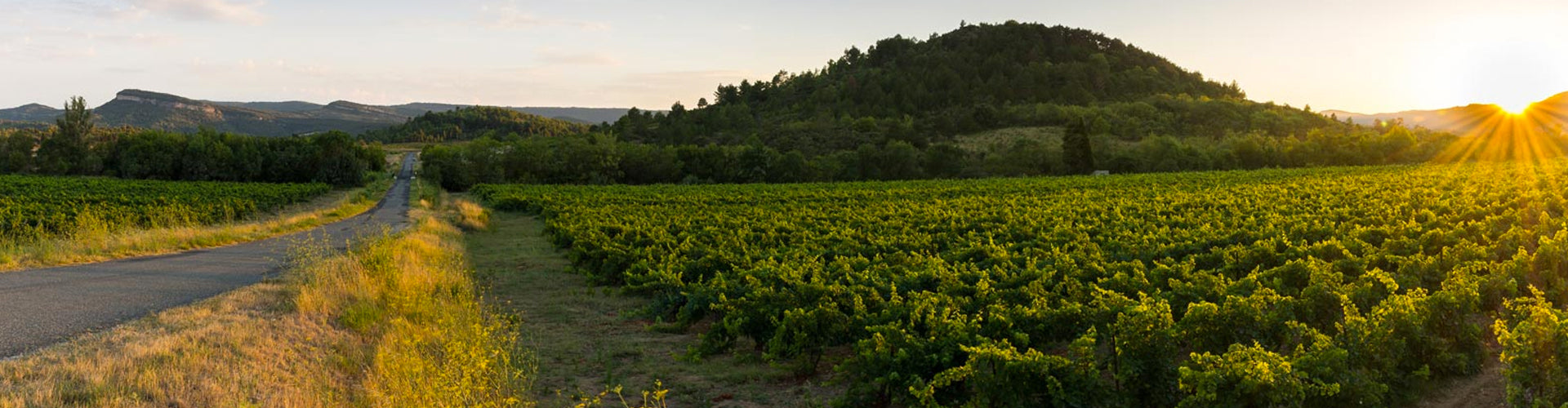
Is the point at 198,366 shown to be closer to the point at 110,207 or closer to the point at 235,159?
the point at 110,207

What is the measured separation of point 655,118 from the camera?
147875mm

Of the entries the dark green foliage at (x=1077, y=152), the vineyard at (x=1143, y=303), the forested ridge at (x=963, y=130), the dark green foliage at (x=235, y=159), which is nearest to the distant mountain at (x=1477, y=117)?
the forested ridge at (x=963, y=130)

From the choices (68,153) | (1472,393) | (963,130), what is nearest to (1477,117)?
(963,130)

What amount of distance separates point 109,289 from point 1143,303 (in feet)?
50.1

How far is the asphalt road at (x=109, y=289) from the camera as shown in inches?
386

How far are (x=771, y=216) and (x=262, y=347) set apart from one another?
18.1 metres

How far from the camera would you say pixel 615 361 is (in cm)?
985

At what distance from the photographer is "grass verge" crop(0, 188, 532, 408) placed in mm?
6730

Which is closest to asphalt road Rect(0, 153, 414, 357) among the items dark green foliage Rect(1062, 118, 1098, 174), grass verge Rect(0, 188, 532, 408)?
grass verge Rect(0, 188, 532, 408)

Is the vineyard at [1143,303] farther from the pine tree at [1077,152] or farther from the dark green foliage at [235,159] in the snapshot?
the dark green foliage at [235,159]

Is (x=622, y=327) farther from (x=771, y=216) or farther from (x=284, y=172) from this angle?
(x=284, y=172)

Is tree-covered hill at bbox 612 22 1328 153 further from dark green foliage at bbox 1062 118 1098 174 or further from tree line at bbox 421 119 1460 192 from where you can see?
dark green foliage at bbox 1062 118 1098 174

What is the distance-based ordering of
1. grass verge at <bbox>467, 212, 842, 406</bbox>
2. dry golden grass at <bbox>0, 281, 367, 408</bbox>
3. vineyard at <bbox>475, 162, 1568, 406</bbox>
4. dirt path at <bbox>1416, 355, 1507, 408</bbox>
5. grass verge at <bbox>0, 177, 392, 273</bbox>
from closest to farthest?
vineyard at <bbox>475, 162, 1568, 406</bbox> < dirt path at <bbox>1416, 355, 1507, 408</bbox> < dry golden grass at <bbox>0, 281, 367, 408</bbox> < grass verge at <bbox>467, 212, 842, 406</bbox> < grass verge at <bbox>0, 177, 392, 273</bbox>

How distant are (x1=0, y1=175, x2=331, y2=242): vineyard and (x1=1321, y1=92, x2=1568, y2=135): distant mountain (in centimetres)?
10715
